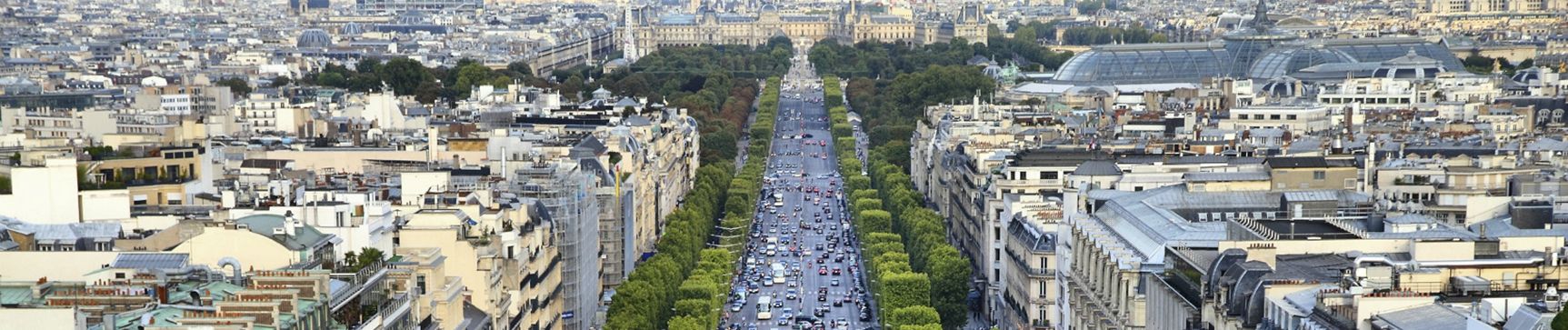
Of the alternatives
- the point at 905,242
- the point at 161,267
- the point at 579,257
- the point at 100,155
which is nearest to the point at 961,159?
the point at 905,242

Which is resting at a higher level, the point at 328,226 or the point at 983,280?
the point at 328,226

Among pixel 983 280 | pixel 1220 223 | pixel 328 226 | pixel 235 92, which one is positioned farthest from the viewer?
pixel 235 92

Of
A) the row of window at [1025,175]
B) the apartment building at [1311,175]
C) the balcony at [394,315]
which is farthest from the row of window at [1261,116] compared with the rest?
the balcony at [394,315]

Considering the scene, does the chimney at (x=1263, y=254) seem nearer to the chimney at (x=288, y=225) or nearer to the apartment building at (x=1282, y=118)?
the chimney at (x=288, y=225)

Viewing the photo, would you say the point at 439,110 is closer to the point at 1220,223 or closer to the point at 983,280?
the point at 983,280


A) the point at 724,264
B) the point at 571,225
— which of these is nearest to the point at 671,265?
the point at 724,264

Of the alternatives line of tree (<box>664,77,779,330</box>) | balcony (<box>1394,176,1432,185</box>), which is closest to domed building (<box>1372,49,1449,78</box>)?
line of tree (<box>664,77,779,330</box>)

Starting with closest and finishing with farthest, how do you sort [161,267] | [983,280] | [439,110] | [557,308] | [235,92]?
1. [161,267]
2. [557,308]
3. [983,280]
4. [439,110]
5. [235,92]

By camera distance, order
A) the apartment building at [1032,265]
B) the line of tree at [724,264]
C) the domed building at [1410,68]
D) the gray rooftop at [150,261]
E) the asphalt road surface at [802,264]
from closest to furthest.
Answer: the gray rooftop at [150,261] → the apartment building at [1032,265] → the line of tree at [724,264] → the asphalt road surface at [802,264] → the domed building at [1410,68]
